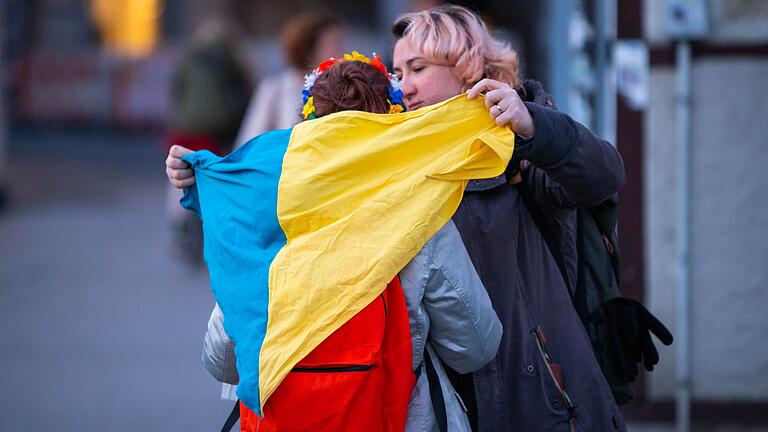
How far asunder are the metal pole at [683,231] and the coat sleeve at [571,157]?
8.54 ft

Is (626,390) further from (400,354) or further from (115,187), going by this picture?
(115,187)

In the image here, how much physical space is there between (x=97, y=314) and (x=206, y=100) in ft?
6.54

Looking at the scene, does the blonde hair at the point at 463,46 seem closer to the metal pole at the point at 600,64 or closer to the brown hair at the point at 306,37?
the metal pole at the point at 600,64

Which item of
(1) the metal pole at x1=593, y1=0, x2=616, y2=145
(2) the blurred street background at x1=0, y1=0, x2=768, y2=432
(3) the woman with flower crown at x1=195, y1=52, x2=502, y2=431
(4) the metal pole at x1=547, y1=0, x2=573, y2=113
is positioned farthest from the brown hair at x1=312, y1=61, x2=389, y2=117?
(4) the metal pole at x1=547, y1=0, x2=573, y2=113

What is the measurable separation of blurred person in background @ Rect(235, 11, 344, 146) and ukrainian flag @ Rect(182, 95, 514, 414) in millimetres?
3581

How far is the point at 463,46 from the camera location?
288 cm

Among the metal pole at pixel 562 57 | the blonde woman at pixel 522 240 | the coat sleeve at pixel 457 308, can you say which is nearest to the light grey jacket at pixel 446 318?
the coat sleeve at pixel 457 308

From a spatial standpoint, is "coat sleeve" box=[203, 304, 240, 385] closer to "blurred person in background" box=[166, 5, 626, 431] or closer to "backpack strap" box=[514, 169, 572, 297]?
"blurred person in background" box=[166, 5, 626, 431]

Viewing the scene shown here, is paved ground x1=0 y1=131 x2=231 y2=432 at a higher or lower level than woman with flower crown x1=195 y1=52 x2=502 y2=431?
lower

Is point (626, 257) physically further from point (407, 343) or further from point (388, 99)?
point (407, 343)

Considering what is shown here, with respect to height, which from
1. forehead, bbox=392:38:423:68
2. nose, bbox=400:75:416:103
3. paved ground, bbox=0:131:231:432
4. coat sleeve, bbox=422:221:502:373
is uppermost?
A: forehead, bbox=392:38:423:68

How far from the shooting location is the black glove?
9.97ft

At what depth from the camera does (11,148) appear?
15.3 metres

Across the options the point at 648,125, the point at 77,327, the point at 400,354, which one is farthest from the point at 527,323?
the point at 77,327
